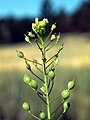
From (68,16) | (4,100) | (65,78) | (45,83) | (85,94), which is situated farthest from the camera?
(68,16)

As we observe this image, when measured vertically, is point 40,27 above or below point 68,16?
above

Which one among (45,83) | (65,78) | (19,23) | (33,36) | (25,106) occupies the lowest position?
(19,23)

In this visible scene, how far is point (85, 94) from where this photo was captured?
8055mm

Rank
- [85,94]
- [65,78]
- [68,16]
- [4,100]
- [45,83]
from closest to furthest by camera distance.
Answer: [45,83], [4,100], [85,94], [65,78], [68,16]

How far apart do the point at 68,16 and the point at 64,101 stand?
54.2 meters

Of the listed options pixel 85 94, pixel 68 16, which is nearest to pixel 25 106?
pixel 85 94

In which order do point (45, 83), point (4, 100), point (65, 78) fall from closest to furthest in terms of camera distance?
point (45, 83), point (4, 100), point (65, 78)

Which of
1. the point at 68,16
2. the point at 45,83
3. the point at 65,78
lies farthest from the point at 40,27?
the point at 68,16

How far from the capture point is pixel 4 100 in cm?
741

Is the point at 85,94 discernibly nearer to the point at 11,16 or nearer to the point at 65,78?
the point at 65,78

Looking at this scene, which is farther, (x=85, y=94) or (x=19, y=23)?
(x=19, y=23)

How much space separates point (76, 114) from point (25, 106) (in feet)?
18.8

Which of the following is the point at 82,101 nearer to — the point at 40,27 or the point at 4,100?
the point at 4,100

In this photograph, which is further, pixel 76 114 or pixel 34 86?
pixel 76 114
